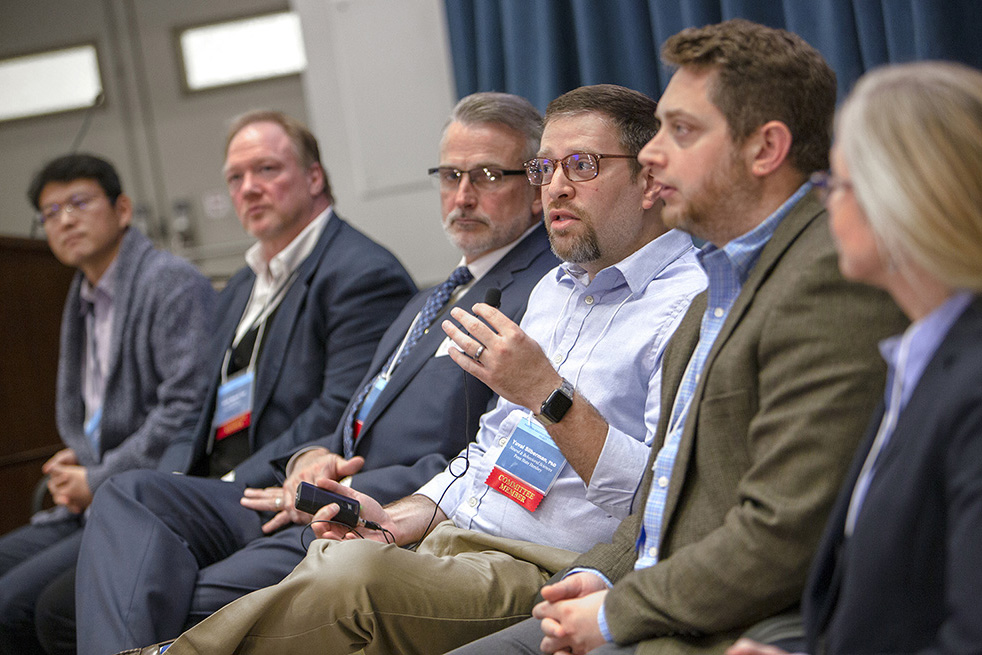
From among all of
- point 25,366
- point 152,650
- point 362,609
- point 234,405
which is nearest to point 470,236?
point 234,405

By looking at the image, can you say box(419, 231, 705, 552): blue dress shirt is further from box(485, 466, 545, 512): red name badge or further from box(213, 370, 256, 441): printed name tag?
box(213, 370, 256, 441): printed name tag

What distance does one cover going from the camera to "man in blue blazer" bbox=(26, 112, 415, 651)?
2336 millimetres

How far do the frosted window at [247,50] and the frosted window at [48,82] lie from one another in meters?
0.68

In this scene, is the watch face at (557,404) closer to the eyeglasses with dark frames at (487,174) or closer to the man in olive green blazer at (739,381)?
the man in olive green blazer at (739,381)

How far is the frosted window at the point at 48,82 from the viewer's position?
5.37m

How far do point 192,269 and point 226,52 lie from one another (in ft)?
8.40

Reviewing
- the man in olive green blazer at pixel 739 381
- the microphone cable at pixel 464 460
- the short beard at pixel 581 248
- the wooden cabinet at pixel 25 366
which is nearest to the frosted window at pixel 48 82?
the wooden cabinet at pixel 25 366

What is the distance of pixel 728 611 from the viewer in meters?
1.13

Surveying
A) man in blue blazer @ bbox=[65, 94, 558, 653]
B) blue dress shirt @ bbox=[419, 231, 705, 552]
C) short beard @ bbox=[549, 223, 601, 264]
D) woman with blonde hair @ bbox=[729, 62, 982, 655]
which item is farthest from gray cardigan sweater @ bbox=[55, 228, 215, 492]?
woman with blonde hair @ bbox=[729, 62, 982, 655]

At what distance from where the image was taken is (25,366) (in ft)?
11.4

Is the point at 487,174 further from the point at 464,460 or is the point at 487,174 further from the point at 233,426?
the point at 233,426

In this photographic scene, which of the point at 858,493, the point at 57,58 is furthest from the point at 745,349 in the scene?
the point at 57,58

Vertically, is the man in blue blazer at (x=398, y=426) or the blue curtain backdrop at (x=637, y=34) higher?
the blue curtain backdrop at (x=637, y=34)

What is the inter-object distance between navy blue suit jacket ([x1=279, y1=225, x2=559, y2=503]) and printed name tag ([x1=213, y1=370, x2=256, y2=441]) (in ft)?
1.46
